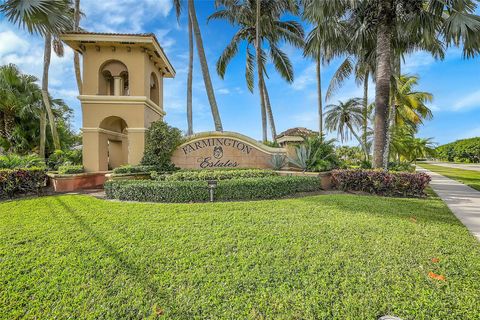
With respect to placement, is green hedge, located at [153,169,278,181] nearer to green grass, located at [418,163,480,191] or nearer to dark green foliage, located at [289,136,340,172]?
dark green foliage, located at [289,136,340,172]

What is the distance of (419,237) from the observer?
13.6ft

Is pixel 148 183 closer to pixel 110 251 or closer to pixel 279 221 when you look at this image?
pixel 110 251

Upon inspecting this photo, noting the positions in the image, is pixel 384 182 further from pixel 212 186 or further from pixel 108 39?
pixel 108 39

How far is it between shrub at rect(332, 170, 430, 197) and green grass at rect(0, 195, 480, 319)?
3.13m

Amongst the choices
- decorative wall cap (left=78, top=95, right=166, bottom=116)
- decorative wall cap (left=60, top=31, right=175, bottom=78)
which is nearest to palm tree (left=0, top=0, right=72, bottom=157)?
decorative wall cap (left=60, top=31, right=175, bottom=78)

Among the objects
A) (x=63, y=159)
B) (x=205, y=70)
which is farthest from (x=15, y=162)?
(x=205, y=70)

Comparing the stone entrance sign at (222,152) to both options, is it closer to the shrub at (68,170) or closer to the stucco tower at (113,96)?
the stucco tower at (113,96)

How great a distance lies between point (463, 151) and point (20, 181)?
83835 millimetres

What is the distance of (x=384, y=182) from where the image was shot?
824cm

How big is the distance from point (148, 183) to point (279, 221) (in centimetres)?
449

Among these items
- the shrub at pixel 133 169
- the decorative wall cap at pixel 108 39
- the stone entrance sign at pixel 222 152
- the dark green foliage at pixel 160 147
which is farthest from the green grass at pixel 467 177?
the decorative wall cap at pixel 108 39

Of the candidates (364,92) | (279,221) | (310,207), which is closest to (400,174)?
(310,207)

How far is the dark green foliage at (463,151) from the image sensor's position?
181 feet

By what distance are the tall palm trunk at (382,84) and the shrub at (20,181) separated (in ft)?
44.7
